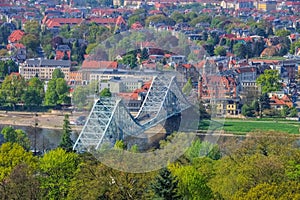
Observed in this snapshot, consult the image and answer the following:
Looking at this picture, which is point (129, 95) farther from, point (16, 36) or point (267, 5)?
point (267, 5)

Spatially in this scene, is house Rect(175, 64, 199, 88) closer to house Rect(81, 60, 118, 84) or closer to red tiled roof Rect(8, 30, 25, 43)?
house Rect(81, 60, 118, 84)

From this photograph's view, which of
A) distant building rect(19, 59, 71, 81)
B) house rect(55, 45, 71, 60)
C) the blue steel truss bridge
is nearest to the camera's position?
the blue steel truss bridge

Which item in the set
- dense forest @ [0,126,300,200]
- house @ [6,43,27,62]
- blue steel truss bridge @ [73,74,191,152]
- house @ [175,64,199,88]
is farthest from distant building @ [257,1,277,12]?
dense forest @ [0,126,300,200]

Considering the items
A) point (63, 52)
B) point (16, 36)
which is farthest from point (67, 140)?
point (16, 36)

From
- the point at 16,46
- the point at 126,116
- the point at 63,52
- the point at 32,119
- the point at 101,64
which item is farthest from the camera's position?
the point at 16,46

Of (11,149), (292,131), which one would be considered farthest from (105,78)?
(292,131)

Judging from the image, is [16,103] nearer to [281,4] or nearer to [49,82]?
[49,82]
